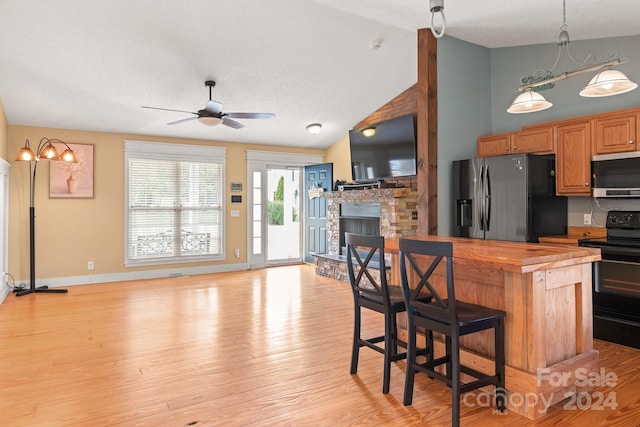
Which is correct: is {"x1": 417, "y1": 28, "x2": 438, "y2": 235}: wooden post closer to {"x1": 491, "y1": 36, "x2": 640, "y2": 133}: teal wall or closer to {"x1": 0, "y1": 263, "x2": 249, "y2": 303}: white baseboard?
{"x1": 491, "y1": 36, "x2": 640, "y2": 133}: teal wall

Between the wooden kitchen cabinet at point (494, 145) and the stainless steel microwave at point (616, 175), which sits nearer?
the stainless steel microwave at point (616, 175)

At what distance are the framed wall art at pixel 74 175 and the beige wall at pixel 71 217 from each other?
74 millimetres

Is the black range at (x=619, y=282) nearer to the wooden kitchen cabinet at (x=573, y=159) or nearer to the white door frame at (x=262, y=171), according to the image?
the wooden kitchen cabinet at (x=573, y=159)

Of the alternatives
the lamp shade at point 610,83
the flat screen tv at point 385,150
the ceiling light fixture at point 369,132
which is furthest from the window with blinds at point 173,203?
the lamp shade at point 610,83

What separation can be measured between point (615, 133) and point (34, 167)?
7326mm

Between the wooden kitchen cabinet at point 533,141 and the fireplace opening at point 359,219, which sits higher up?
the wooden kitchen cabinet at point 533,141

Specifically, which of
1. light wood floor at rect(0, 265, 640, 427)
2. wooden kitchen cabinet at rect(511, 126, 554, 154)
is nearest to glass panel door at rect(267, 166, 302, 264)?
light wood floor at rect(0, 265, 640, 427)

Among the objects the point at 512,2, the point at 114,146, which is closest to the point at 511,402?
the point at 512,2

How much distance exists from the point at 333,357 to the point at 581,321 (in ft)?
5.85

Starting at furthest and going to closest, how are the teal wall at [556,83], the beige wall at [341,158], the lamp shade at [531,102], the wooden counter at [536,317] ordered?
the beige wall at [341,158]
the teal wall at [556,83]
the lamp shade at [531,102]
the wooden counter at [536,317]

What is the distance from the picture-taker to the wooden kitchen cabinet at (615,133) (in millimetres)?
3582

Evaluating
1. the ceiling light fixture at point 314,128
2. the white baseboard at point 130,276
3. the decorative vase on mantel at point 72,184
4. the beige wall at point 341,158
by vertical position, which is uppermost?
the ceiling light fixture at point 314,128

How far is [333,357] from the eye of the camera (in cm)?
330

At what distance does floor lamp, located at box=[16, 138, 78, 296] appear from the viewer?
5375mm
